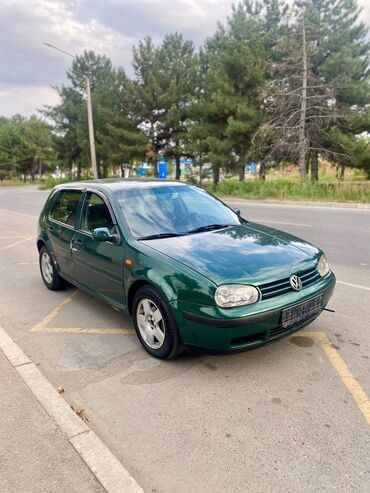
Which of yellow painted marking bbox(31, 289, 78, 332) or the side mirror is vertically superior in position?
the side mirror

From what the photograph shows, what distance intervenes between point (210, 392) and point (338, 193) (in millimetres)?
16365

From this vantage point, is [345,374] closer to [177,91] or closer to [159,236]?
[159,236]

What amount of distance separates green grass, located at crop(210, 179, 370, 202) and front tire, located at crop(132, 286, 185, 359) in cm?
1515

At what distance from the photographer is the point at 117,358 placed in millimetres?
3369

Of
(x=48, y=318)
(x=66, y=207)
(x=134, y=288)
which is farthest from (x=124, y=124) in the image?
(x=134, y=288)

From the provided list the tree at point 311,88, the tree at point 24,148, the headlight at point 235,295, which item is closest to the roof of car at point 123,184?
the headlight at point 235,295

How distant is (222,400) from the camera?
2717mm

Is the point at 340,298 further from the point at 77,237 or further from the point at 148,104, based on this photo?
the point at 148,104

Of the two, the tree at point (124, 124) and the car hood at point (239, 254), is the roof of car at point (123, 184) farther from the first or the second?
the tree at point (124, 124)

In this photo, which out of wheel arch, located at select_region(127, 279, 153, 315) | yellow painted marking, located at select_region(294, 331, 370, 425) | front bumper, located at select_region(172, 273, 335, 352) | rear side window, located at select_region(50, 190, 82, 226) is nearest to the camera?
yellow painted marking, located at select_region(294, 331, 370, 425)

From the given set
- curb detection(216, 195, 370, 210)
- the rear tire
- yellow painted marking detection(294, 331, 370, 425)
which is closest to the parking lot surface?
yellow painted marking detection(294, 331, 370, 425)

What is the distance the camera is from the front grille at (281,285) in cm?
286

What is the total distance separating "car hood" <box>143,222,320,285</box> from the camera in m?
2.90

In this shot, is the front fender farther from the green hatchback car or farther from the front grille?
the front grille
